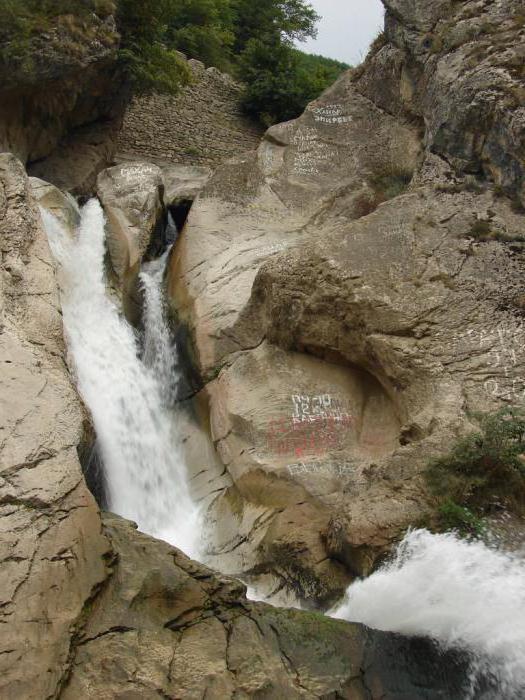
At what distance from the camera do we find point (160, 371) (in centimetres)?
966

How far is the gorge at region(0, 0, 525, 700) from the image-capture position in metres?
5.01

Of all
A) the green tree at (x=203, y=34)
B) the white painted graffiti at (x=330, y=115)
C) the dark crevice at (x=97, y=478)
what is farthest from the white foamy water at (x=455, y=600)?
the green tree at (x=203, y=34)

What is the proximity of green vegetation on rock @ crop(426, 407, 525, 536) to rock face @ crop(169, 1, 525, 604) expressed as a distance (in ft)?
0.70

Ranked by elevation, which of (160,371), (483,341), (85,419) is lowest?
(160,371)

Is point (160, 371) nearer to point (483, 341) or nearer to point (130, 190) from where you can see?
point (130, 190)

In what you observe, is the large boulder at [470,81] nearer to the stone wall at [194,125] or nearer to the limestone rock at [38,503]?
the limestone rock at [38,503]

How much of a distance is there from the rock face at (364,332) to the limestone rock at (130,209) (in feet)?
1.99

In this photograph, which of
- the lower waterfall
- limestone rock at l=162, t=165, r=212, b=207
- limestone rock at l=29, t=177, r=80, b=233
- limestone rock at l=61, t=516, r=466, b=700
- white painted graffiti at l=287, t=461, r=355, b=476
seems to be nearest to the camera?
limestone rock at l=61, t=516, r=466, b=700

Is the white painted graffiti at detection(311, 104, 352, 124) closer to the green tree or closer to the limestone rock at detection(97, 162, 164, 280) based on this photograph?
the limestone rock at detection(97, 162, 164, 280)

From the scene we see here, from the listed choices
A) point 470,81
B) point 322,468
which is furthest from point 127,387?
point 470,81

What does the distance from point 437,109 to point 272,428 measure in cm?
472

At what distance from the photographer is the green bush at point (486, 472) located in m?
6.04

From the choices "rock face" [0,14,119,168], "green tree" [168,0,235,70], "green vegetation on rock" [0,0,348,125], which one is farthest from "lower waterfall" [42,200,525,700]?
"green tree" [168,0,235,70]

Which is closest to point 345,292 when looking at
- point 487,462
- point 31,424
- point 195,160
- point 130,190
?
point 487,462
